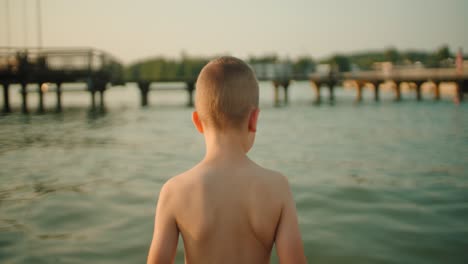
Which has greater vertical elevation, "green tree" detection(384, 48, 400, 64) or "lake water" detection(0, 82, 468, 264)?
"green tree" detection(384, 48, 400, 64)

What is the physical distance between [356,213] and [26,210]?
14.5 ft

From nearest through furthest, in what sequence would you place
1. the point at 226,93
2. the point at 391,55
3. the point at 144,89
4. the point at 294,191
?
the point at 226,93 → the point at 294,191 → the point at 144,89 → the point at 391,55

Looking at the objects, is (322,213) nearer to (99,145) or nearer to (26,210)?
(26,210)

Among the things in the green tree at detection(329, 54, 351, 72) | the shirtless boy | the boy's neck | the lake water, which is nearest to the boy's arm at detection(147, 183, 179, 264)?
the shirtless boy

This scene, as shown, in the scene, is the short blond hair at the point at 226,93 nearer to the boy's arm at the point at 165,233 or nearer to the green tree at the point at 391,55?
the boy's arm at the point at 165,233

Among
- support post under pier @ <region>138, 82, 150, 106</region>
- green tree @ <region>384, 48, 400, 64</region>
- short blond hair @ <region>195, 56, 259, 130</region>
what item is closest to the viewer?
short blond hair @ <region>195, 56, 259, 130</region>

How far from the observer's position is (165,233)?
1.75 m

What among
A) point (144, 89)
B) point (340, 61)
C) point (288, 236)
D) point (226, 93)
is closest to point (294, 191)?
point (288, 236)

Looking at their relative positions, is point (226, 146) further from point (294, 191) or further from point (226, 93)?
point (294, 191)

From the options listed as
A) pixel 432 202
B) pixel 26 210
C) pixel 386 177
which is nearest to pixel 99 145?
pixel 26 210

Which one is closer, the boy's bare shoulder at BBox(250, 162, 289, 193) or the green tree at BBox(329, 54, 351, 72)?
the boy's bare shoulder at BBox(250, 162, 289, 193)

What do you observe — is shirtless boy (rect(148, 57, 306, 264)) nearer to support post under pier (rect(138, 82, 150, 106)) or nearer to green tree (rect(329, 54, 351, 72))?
support post under pier (rect(138, 82, 150, 106))

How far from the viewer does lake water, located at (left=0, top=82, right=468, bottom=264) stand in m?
4.41

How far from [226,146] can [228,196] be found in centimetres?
20
